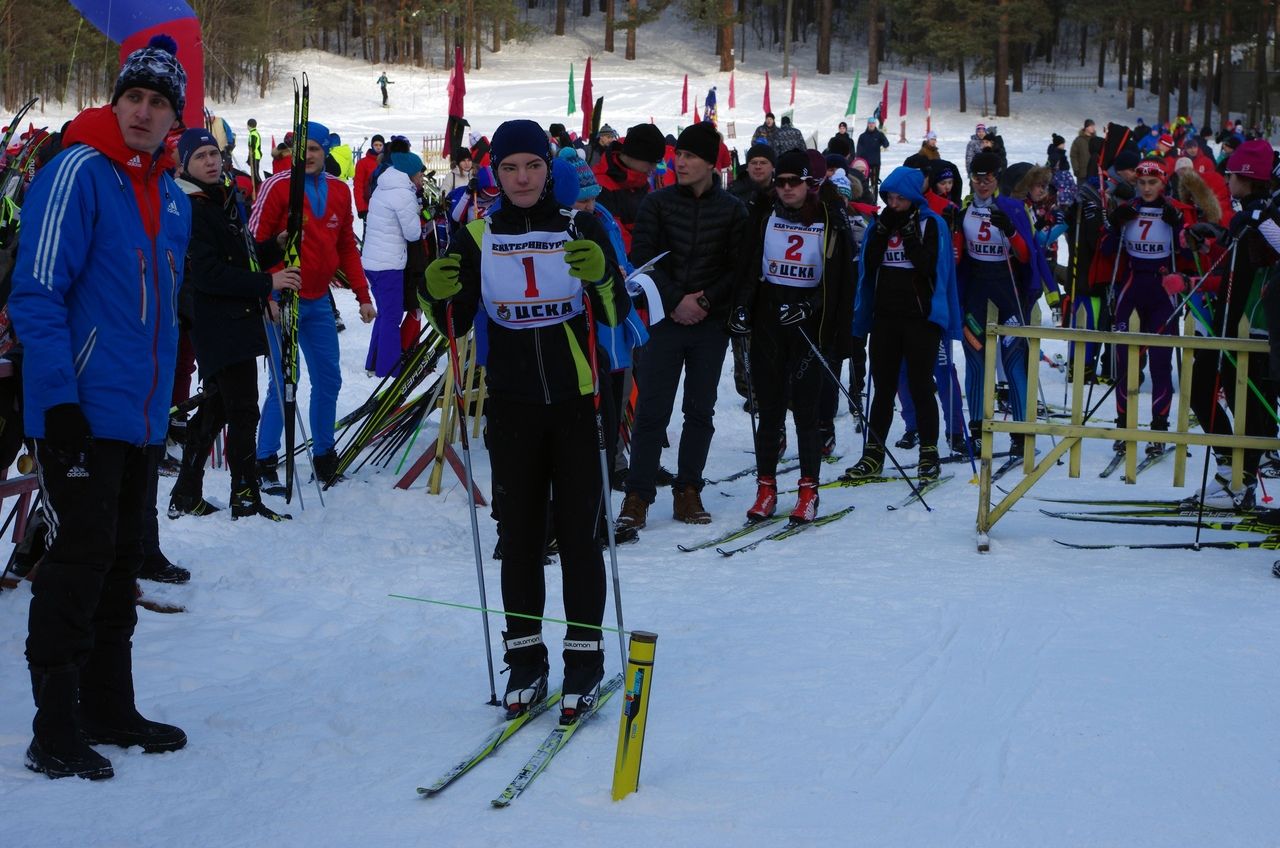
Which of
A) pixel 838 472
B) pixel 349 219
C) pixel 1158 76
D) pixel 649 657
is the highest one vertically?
pixel 1158 76

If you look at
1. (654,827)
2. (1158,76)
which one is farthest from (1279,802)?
(1158,76)

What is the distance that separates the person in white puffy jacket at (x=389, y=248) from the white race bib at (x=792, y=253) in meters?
4.16

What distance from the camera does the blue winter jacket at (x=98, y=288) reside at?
3.48m

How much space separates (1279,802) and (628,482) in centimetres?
411

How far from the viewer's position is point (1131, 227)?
923 centimetres

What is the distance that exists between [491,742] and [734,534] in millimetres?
3135

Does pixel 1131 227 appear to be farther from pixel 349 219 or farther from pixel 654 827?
pixel 654 827

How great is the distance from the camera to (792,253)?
23.0 ft

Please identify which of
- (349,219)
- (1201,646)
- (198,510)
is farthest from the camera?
(349,219)

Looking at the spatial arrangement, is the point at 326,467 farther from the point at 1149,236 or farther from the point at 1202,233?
the point at 1149,236

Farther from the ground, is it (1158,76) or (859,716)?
(1158,76)

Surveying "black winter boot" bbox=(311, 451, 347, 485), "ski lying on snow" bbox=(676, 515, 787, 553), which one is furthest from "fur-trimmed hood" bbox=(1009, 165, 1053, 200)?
"black winter boot" bbox=(311, 451, 347, 485)

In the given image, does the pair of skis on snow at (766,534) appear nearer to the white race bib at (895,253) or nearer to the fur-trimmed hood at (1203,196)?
the white race bib at (895,253)

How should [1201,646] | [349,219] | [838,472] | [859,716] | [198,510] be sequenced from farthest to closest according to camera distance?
1. [838,472]
2. [349,219]
3. [198,510]
4. [1201,646]
5. [859,716]
